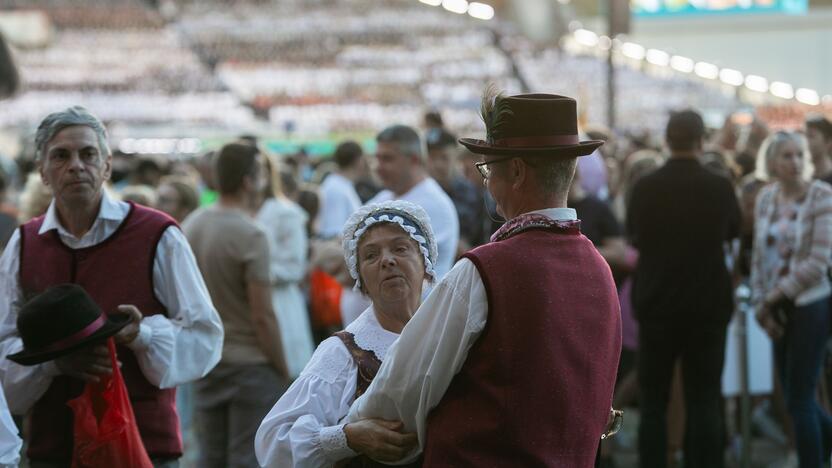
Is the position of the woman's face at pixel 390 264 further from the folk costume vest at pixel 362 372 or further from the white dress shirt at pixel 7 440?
the white dress shirt at pixel 7 440

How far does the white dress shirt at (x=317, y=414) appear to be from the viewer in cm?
264

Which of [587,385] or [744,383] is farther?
[744,383]

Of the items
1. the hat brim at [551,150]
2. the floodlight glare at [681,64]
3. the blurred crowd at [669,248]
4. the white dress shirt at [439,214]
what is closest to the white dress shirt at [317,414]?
the hat brim at [551,150]

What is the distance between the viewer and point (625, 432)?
7738 millimetres

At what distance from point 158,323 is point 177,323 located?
0.08 meters

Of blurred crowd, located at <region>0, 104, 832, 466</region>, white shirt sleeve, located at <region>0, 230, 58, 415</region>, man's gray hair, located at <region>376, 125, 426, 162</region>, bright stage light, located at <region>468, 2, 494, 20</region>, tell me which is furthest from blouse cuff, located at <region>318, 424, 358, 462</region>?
bright stage light, located at <region>468, 2, 494, 20</region>

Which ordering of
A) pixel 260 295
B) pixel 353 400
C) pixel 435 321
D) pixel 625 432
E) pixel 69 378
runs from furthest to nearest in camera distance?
1. pixel 625 432
2. pixel 260 295
3. pixel 69 378
4. pixel 353 400
5. pixel 435 321

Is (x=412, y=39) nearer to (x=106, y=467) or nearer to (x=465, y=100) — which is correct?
(x=465, y=100)

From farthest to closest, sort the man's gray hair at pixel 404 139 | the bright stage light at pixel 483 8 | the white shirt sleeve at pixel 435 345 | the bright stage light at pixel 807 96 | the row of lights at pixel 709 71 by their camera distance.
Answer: the row of lights at pixel 709 71
the bright stage light at pixel 807 96
the bright stage light at pixel 483 8
the man's gray hair at pixel 404 139
the white shirt sleeve at pixel 435 345

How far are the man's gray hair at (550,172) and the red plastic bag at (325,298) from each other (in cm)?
465

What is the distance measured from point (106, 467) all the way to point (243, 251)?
201 centimetres

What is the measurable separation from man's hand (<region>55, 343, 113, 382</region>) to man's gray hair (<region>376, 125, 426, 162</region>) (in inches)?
88.0

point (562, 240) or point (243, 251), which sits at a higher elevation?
point (562, 240)

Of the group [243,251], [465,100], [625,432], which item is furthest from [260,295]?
[465,100]
